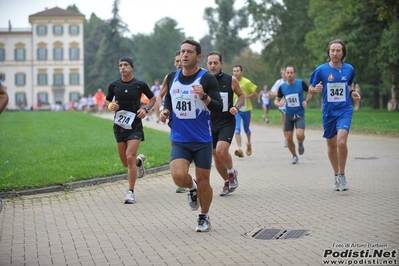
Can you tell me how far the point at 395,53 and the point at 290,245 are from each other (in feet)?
111

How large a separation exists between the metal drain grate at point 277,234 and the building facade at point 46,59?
396ft

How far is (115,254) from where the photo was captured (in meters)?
7.98

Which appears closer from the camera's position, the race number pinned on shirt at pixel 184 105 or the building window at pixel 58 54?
the race number pinned on shirt at pixel 184 105

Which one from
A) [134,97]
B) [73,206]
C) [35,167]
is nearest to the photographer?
[73,206]

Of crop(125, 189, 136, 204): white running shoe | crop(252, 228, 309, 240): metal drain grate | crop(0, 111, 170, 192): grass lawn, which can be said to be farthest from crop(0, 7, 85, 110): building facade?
crop(252, 228, 309, 240): metal drain grate

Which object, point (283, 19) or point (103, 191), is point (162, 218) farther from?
point (283, 19)

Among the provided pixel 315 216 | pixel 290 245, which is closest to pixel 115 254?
pixel 290 245

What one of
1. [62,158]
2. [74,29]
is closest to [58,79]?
[74,29]

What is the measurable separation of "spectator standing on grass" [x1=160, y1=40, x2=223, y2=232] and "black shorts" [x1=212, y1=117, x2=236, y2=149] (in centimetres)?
291

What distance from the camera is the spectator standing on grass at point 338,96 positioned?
12.4 meters

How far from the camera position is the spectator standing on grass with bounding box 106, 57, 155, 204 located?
482 inches

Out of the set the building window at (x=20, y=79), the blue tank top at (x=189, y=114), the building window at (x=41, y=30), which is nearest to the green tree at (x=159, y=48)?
the building window at (x=41, y=30)

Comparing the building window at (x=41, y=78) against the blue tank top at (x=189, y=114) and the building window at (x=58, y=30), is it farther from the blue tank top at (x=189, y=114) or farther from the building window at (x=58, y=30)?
the blue tank top at (x=189, y=114)

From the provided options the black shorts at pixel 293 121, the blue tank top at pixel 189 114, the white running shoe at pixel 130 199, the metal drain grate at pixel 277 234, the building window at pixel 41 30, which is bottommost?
the white running shoe at pixel 130 199
